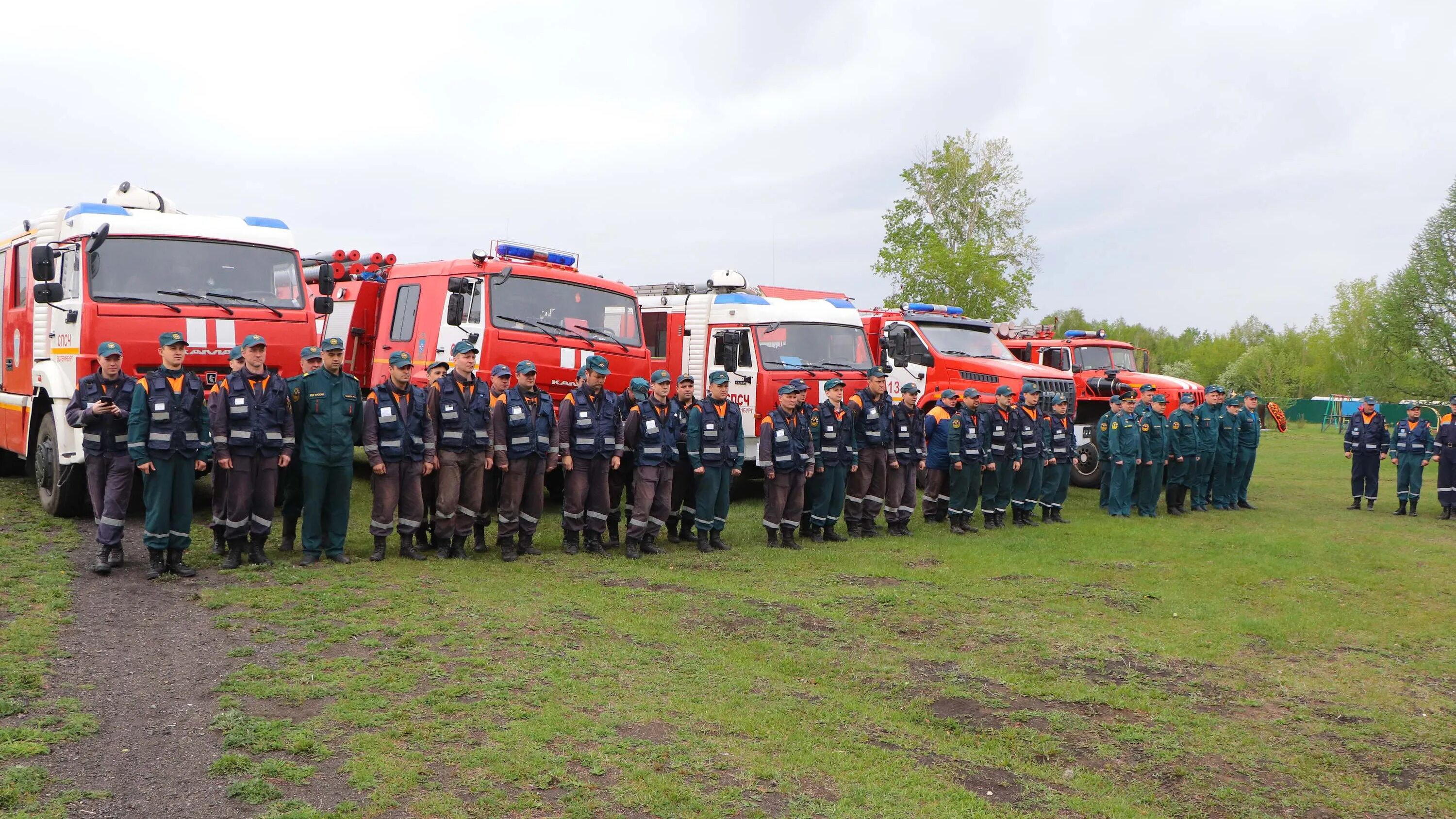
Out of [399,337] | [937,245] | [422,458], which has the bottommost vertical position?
[422,458]

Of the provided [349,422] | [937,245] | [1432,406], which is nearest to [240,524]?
[349,422]

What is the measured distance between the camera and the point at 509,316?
1054 centimetres

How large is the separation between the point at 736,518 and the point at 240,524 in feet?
19.5

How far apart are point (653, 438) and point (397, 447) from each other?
2373 mm

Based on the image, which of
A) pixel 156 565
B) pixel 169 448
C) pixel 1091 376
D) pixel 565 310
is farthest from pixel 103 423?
pixel 1091 376

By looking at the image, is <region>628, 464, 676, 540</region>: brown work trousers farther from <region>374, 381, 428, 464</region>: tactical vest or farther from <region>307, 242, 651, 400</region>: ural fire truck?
<region>374, 381, 428, 464</region>: tactical vest

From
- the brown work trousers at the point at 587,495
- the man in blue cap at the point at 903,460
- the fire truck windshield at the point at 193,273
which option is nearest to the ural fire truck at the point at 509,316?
the fire truck windshield at the point at 193,273

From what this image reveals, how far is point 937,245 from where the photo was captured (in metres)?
35.2

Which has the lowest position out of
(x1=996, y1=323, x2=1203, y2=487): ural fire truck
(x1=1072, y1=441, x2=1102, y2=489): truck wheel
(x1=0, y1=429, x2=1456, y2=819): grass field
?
(x1=0, y1=429, x2=1456, y2=819): grass field

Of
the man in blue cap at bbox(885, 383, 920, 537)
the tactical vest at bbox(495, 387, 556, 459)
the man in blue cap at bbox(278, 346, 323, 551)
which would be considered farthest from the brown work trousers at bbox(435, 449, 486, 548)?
the man in blue cap at bbox(885, 383, 920, 537)

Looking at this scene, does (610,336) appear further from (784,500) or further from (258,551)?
(258,551)

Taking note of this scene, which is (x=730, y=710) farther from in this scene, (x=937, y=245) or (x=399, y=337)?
(x=937, y=245)

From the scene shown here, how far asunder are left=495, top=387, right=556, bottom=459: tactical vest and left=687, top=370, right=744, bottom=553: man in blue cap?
1.42 meters

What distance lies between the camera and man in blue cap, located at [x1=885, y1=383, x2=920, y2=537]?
446 inches
